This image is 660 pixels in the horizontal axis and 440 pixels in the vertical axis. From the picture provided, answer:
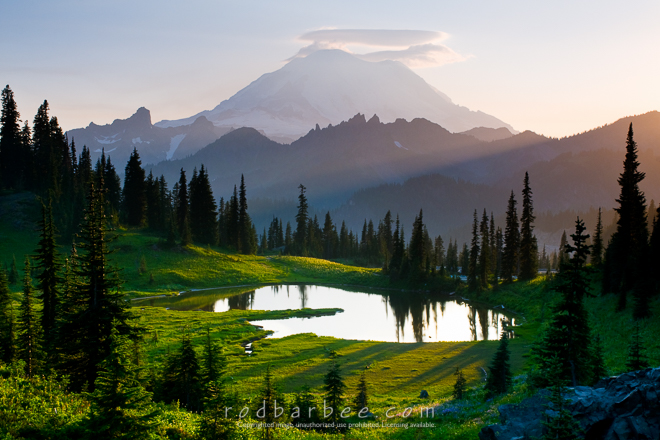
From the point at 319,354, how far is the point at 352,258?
102894mm

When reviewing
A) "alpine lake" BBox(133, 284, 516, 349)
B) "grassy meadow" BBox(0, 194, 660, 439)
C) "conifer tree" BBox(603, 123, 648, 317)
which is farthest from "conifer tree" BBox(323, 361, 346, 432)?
"conifer tree" BBox(603, 123, 648, 317)

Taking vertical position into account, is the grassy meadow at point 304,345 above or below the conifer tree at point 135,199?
below

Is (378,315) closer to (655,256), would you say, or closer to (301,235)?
(655,256)

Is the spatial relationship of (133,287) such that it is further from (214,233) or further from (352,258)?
(352,258)

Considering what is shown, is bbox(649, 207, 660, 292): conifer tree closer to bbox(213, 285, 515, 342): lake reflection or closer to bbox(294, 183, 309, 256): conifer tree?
bbox(213, 285, 515, 342): lake reflection

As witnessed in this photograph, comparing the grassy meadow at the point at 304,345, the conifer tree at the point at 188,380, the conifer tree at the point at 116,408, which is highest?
the conifer tree at the point at 116,408

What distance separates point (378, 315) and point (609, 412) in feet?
183

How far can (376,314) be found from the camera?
67.5 m

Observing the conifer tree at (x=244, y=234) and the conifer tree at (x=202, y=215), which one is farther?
the conifer tree at (x=244, y=234)

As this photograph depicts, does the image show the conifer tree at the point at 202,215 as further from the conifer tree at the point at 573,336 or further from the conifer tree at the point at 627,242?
the conifer tree at the point at 573,336

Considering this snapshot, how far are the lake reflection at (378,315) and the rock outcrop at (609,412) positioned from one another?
129ft

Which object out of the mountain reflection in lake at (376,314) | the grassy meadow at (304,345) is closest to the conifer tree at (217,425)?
the grassy meadow at (304,345)

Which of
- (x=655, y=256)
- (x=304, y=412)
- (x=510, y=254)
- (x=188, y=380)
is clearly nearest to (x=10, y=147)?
(x=188, y=380)

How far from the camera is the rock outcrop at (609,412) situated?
1149 cm
